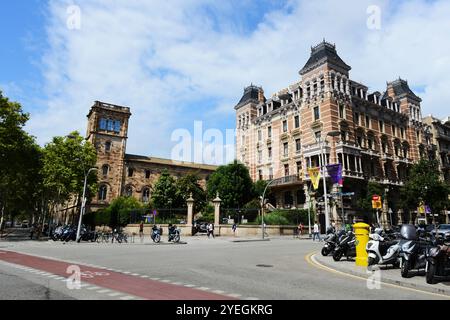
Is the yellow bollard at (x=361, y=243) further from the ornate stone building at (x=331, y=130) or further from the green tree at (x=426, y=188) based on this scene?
the green tree at (x=426, y=188)

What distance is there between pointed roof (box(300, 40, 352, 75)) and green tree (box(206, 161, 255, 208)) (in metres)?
16.4

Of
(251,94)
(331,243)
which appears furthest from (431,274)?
(251,94)

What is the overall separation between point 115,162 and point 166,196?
1619 centimetres

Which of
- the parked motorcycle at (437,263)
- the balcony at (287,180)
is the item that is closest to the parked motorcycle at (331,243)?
the parked motorcycle at (437,263)

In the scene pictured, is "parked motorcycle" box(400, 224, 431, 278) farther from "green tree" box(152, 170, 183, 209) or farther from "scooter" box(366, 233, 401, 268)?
"green tree" box(152, 170, 183, 209)

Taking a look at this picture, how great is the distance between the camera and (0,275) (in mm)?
8375

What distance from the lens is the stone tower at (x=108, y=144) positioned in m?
52.4

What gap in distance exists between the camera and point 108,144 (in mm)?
54281

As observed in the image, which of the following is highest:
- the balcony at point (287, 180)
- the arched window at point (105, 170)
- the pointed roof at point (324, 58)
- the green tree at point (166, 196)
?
the pointed roof at point (324, 58)

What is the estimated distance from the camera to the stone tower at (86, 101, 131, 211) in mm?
52375

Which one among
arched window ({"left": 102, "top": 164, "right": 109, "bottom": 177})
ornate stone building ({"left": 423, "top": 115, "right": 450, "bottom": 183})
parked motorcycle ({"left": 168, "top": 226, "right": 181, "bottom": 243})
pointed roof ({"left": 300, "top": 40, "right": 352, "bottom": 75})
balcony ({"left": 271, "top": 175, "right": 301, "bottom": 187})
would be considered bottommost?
parked motorcycle ({"left": 168, "top": 226, "right": 181, "bottom": 243})

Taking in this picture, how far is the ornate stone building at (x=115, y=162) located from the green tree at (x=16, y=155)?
39.3ft

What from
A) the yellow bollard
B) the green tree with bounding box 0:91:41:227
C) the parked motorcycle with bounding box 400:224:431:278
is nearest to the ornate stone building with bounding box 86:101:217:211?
the green tree with bounding box 0:91:41:227

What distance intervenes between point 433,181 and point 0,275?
39.9m
